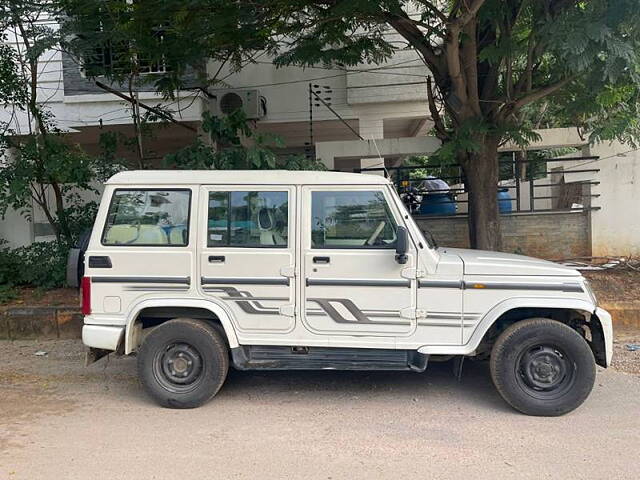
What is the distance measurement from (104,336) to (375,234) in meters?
2.50

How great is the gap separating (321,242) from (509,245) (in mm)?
5740

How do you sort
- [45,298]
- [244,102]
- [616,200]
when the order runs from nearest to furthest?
1. [45,298]
2. [616,200]
3. [244,102]

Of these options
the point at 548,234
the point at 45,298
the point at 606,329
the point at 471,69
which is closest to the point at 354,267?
the point at 606,329

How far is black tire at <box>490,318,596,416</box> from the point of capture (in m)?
4.35

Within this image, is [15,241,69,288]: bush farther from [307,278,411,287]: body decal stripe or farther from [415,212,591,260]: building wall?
[415,212,591,260]: building wall

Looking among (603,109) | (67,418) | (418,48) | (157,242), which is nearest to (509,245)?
(603,109)

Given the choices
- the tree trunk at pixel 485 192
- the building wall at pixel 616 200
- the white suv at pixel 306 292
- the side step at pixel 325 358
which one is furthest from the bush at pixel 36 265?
the building wall at pixel 616 200

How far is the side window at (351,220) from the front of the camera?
450cm

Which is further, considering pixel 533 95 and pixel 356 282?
pixel 533 95

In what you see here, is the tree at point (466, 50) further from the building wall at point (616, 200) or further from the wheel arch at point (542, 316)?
the wheel arch at point (542, 316)

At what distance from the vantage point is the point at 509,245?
9.27 metres

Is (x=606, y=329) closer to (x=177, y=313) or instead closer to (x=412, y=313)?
(x=412, y=313)

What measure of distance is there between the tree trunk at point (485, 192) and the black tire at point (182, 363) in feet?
15.2

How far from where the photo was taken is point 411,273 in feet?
14.5
